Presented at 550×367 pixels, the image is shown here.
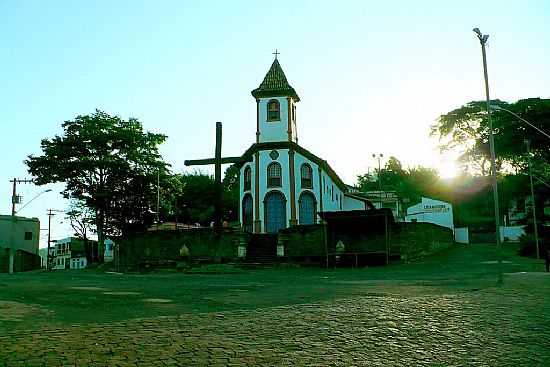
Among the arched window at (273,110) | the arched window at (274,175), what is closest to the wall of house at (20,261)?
the arched window at (274,175)

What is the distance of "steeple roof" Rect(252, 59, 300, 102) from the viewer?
43062 mm

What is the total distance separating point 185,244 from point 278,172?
38.0ft

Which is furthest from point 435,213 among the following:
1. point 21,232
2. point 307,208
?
point 21,232

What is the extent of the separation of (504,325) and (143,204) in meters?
38.3

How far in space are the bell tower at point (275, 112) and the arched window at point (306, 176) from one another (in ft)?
7.17

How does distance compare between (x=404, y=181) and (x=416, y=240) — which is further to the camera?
(x=404, y=181)

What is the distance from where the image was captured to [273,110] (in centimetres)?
4322

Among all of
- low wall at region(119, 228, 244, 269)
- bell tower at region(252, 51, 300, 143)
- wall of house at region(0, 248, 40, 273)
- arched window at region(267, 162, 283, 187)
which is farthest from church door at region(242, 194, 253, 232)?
wall of house at region(0, 248, 40, 273)

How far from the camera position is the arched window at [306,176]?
1668 inches

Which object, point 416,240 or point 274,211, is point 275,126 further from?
point 416,240

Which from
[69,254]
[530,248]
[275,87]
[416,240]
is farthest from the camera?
[69,254]

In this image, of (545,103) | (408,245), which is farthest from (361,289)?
(545,103)

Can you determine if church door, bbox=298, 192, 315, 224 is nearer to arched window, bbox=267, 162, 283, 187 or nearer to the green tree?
arched window, bbox=267, 162, 283, 187

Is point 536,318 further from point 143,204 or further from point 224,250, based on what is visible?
point 143,204
